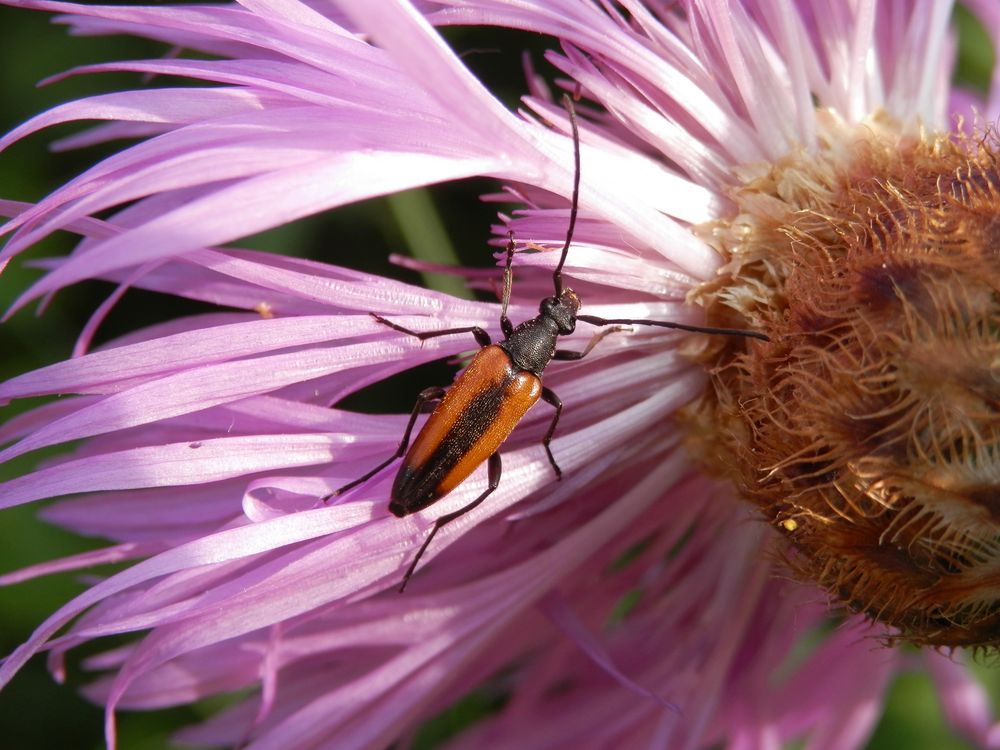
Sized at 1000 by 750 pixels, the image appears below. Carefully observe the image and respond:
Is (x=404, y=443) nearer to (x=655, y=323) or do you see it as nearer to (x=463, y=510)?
(x=463, y=510)

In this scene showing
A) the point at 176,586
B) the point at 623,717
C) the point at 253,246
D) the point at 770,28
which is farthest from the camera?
the point at 253,246

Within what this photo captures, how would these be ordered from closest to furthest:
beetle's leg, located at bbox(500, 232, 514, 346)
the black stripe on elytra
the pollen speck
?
1. the pollen speck
2. the black stripe on elytra
3. beetle's leg, located at bbox(500, 232, 514, 346)

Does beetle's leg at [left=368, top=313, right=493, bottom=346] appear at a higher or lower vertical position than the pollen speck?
lower

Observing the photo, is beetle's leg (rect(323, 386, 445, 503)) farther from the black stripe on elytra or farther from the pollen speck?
the pollen speck

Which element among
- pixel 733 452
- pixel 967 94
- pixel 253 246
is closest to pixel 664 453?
pixel 733 452

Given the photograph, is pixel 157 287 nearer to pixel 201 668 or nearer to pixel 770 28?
pixel 201 668

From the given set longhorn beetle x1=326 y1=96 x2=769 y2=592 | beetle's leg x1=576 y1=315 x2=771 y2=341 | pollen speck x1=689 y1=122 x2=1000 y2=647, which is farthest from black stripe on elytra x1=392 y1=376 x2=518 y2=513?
pollen speck x1=689 y1=122 x2=1000 y2=647
